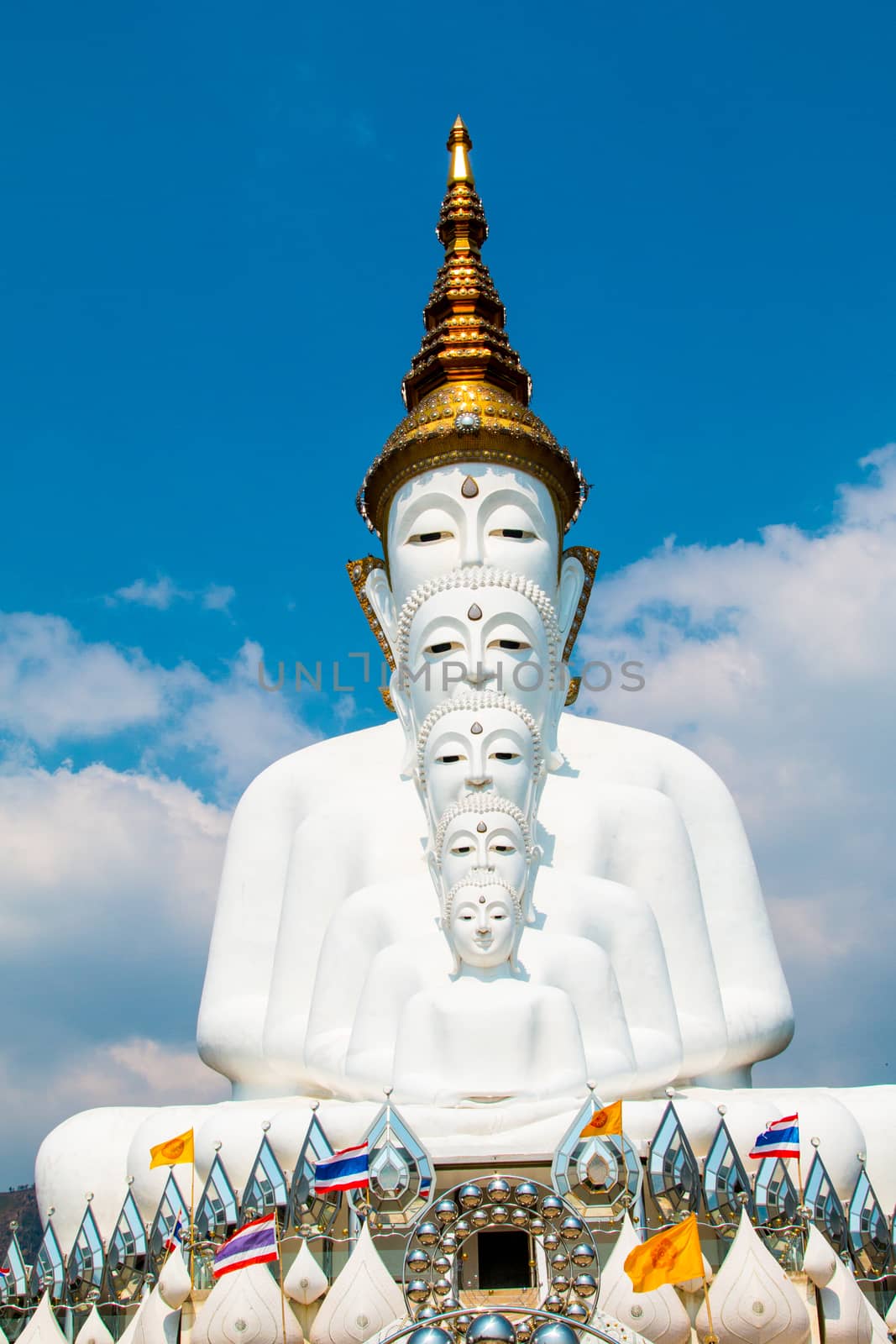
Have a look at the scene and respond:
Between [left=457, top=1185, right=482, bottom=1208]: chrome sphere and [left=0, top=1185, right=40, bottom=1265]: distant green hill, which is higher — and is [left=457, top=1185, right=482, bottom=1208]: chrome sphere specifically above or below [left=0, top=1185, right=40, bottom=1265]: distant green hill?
below

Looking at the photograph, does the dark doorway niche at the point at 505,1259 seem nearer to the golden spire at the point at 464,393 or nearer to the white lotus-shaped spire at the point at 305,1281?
the white lotus-shaped spire at the point at 305,1281

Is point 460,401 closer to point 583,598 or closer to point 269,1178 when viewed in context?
point 583,598

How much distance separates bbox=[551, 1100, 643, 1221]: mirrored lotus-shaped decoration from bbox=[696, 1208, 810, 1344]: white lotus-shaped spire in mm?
938

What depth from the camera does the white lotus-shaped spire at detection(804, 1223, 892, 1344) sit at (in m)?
9.83

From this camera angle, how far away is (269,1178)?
429 inches

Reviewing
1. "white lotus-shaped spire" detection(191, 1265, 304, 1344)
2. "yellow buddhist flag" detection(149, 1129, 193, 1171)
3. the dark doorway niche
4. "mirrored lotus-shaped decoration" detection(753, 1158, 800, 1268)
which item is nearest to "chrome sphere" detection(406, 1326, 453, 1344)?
"white lotus-shaped spire" detection(191, 1265, 304, 1344)

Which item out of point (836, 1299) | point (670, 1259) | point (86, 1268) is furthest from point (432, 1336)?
point (86, 1268)

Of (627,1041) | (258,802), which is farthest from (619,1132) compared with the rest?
(258,802)

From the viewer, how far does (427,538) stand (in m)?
15.6

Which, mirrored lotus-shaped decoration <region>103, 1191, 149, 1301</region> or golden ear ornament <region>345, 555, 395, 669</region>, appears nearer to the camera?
mirrored lotus-shaped decoration <region>103, 1191, 149, 1301</region>

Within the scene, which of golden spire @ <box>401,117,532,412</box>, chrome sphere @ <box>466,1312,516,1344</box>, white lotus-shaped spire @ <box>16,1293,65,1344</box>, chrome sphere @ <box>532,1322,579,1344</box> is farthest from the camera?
golden spire @ <box>401,117,532,412</box>

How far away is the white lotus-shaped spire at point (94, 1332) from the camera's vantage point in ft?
35.9

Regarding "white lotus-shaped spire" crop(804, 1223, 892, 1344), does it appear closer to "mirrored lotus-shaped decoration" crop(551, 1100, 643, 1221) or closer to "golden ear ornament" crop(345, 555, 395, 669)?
"mirrored lotus-shaped decoration" crop(551, 1100, 643, 1221)

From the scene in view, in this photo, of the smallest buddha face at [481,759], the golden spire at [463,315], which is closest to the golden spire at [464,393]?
the golden spire at [463,315]
